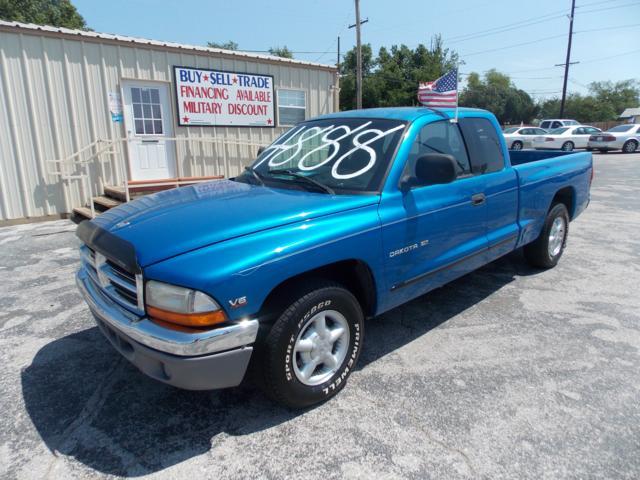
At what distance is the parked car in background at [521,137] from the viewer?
23.7m

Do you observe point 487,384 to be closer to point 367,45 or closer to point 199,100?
point 199,100

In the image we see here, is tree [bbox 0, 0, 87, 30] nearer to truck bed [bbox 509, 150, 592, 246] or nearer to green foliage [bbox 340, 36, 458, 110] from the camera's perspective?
green foliage [bbox 340, 36, 458, 110]

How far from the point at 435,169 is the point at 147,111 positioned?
7.85 metres

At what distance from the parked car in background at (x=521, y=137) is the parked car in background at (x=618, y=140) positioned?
2.81 metres

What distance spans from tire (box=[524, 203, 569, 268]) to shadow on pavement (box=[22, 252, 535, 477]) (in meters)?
2.26

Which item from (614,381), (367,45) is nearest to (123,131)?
(614,381)

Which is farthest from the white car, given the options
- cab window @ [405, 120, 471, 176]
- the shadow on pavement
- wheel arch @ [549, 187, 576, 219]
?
the shadow on pavement

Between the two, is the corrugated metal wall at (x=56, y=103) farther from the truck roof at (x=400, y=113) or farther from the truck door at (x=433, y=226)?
the truck door at (x=433, y=226)

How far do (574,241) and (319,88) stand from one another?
24.8 ft

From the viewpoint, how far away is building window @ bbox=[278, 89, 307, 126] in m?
10.9

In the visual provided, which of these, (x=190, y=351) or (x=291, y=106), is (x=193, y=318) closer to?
(x=190, y=351)

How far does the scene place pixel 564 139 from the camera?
77.5 ft

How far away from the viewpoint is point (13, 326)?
12.7 feet

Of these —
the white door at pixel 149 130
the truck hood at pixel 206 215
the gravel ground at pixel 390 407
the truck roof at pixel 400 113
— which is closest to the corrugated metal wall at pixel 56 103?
the white door at pixel 149 130
